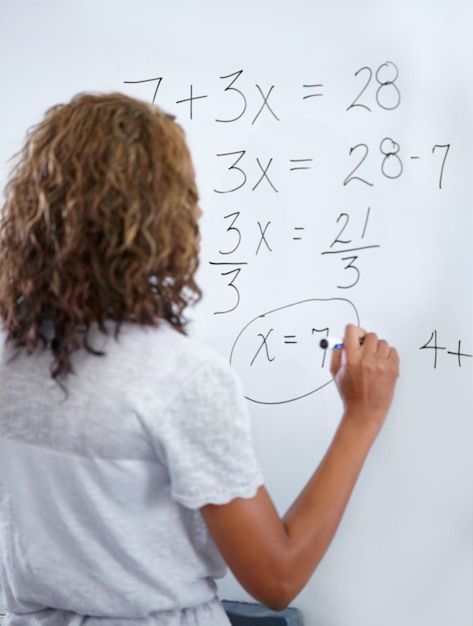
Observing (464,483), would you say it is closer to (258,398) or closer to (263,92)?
(258,398)

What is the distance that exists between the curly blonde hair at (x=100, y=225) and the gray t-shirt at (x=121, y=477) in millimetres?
28

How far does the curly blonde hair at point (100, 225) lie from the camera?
70cm

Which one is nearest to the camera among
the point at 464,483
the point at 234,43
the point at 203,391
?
the point at 203,391

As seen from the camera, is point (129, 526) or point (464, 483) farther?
point (464, 483)

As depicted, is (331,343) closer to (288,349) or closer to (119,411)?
(288,349)

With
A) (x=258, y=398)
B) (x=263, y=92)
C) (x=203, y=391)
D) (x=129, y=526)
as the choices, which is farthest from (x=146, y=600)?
(x=263, y=92)

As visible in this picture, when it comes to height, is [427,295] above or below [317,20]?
below

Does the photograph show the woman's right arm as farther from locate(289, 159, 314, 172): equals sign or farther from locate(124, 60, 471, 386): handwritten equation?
locate(289, 159, 314, 172): equals sign

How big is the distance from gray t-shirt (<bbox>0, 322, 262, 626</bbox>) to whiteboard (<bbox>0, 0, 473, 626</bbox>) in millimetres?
262

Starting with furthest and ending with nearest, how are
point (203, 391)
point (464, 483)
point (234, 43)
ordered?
point (234, 43), point (464, 483), point (203, 391)

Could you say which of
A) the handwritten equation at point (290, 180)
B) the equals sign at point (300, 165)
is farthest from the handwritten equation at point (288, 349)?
the equals sign at point (300, 165)

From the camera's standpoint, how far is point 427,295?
95 centimetres

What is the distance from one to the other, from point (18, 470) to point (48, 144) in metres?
0.30

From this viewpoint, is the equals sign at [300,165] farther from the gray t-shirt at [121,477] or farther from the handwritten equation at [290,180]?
the gray t-shirt at [121,477]
